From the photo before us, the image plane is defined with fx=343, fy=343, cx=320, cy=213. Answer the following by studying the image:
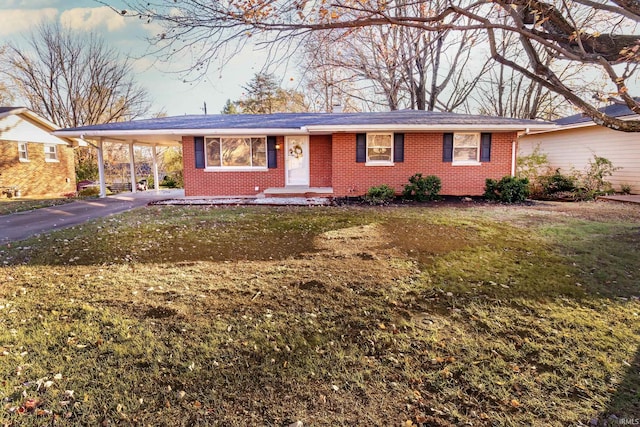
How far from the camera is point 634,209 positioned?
9602mm

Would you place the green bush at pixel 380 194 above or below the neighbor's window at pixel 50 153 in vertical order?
below

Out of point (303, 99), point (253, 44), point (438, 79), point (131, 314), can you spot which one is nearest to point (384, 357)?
point (131, 314)

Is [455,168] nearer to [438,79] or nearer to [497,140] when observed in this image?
[497,140]

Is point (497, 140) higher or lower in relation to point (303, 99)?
lower

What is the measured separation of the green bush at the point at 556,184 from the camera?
13094 millimetres

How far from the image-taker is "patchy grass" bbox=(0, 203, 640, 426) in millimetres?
2100

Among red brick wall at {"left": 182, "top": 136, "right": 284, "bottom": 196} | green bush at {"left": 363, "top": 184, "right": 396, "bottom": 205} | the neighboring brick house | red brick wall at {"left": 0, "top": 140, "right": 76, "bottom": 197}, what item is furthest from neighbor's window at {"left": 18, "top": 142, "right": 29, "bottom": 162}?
green bush at {"left": 363, "top": 184, "right": 396, "bottom": 205}

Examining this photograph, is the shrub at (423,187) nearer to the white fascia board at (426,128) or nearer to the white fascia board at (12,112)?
the white fascia board at (426,128)

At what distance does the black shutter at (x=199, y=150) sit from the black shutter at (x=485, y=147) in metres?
10.2

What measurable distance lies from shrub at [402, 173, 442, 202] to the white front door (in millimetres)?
4000

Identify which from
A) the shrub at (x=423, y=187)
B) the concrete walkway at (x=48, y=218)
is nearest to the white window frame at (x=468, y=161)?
the shrub at (x=423, y=187)

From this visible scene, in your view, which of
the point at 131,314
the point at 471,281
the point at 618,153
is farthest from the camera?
the point at 618,153

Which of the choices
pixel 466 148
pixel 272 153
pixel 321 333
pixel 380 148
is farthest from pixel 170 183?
pixel 321 333

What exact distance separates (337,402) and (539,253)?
460 cm
